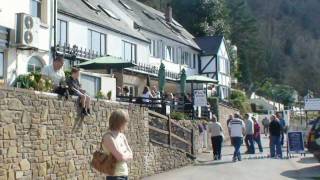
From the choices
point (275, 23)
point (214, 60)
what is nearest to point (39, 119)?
point (214, 60)

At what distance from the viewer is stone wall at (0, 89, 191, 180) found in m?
10.4

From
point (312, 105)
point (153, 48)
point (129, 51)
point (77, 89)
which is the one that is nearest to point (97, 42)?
point (129, 51)

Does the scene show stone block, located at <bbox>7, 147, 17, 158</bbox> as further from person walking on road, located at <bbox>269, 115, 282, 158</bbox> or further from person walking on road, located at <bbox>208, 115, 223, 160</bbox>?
person walking on road, located at <bbox>269, 115, 282, 158</bbox>

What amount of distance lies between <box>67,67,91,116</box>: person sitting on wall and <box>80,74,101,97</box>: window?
6.20ft

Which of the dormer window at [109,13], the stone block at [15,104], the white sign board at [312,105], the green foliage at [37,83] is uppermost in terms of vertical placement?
the dormer window at [109,13]

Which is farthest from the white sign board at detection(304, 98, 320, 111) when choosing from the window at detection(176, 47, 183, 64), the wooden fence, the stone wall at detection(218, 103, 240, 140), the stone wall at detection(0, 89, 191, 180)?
the window at detection(176, 47, 183, 64)

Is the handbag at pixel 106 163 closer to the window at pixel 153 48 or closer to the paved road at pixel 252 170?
the paved road at pixel 252 170

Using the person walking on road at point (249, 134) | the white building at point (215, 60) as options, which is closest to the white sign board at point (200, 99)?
the person walking on road at point (249, 134)

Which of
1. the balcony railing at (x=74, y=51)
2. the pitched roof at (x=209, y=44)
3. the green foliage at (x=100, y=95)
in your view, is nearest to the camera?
the green foliage at (x=100, y=95)

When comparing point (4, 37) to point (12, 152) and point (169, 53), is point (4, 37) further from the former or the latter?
point (169, 53)

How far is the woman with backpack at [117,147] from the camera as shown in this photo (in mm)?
6953

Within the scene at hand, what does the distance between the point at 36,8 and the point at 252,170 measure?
12579 mm

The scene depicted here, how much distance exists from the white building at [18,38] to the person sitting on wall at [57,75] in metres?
8.33

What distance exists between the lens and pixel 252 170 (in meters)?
17.1
